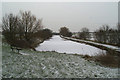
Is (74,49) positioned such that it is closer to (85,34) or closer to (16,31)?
(16,31)

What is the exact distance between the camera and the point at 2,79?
4008 mm

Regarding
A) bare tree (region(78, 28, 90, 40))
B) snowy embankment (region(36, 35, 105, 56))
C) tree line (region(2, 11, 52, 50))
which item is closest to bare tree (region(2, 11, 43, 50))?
tree line (region(2, 11, 52, 50))

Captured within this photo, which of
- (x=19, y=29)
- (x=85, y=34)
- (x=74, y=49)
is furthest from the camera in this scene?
(x=85, y=34)

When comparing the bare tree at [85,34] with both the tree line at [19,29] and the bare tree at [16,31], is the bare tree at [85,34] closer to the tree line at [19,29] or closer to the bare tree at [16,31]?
the tree line at [19,29]

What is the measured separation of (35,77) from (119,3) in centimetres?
1058

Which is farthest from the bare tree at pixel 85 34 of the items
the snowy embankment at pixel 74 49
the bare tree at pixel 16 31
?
the bare tree at pixel 16 31

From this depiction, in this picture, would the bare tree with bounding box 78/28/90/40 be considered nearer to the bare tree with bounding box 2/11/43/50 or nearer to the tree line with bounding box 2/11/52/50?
the tree line with bounding box 2/11/52/50

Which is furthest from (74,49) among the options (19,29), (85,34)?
(85,34)

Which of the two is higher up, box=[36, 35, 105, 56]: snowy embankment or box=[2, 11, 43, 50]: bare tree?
box=[2, 11, 43, 50]: bare tree

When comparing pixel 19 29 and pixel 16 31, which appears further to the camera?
pixel 19 29

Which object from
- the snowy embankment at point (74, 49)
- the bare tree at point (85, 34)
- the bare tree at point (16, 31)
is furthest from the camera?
the bare tree at point (85, 34)

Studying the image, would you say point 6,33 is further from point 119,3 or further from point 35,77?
point 119,3

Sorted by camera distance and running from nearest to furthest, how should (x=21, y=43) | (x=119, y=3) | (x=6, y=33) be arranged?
(x=119, y=3)
(x=6, y=33)
(x=21, y=43)

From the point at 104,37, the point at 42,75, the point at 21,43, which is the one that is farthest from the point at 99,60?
the point at 104,37
